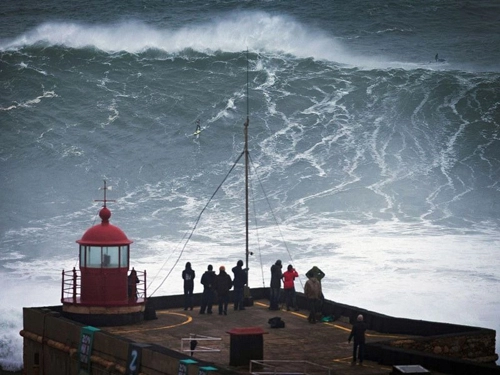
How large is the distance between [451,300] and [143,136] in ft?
56.6

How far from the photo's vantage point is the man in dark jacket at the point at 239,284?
25422 mm

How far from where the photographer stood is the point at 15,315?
1362 inches

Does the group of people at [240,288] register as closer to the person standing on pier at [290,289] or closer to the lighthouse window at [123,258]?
the person standing on pier at [290,289]

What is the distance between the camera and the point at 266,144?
2015 inches

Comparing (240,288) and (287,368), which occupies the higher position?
(240,288)

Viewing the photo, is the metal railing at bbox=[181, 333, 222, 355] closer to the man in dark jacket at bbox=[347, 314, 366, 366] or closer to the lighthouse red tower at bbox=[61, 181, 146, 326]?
the lighthouse red tower at bbox=[61, 181, 146, 326]

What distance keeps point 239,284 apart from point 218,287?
0.70 m

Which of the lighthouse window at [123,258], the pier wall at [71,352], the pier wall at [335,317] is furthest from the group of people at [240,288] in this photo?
the pier wall at [71,352]

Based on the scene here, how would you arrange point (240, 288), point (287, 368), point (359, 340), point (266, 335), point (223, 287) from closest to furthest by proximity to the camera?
point (287, 368) < point (359, 340) < point (266, 335) < point (223, 287) < point (240, 288)

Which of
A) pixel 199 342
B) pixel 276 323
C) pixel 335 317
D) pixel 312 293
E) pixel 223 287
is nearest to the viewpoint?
pixel 199 342

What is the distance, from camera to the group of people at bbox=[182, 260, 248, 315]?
25.0m

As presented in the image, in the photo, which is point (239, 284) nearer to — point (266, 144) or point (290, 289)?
point (290, 289)

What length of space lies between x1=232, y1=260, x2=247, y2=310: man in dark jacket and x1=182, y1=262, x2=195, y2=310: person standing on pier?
0.78m

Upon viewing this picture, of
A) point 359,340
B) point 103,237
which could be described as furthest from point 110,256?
point 359,340
